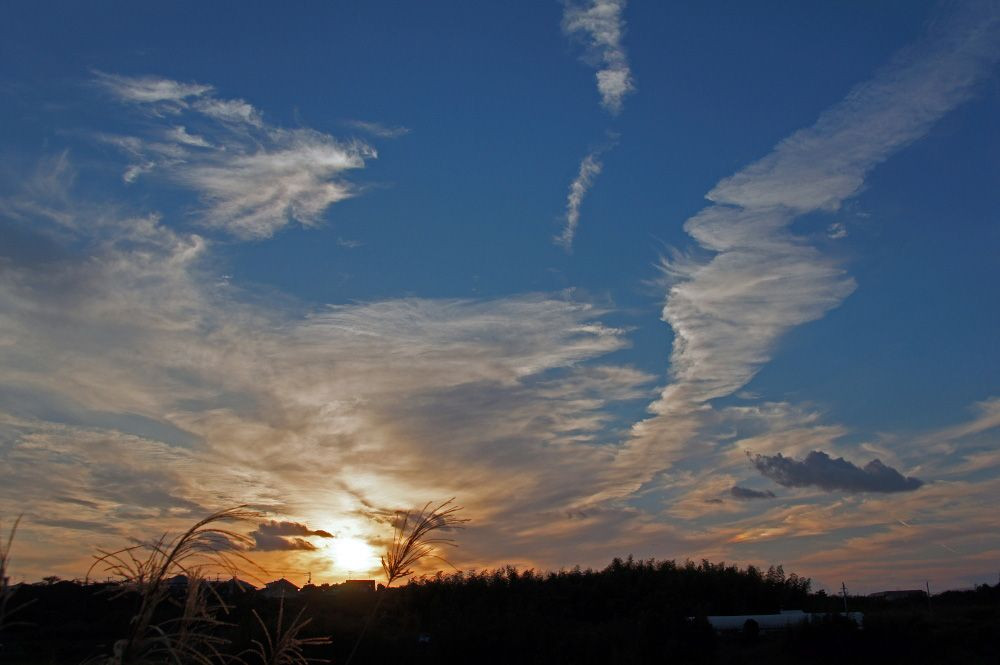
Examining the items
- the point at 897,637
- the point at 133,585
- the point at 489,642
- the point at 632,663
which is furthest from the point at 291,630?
the point at 897,637

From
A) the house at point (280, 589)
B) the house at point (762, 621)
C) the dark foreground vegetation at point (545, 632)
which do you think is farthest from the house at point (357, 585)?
the house at point (762, 621)

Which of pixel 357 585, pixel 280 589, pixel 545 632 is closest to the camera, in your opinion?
pixel 280 589

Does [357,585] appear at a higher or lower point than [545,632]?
higher

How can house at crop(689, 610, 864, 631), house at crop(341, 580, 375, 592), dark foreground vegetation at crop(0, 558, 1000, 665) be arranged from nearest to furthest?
dark foreground vegetation at crop(0, 558, 1000, 665), house at crop(689, 610, 864, 631), house at crop(341, 580, 375, 592)

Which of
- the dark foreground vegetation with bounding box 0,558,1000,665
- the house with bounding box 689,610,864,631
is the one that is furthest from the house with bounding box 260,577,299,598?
the house with bounding box 689,610,864,631

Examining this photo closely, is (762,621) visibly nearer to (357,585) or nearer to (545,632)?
(545,632)

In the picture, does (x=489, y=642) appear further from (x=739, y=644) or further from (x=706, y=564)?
(x=706, y=564)

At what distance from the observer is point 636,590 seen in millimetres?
60188

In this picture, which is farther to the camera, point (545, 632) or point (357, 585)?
point (357, 585)

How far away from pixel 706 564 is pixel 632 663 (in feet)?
96.3

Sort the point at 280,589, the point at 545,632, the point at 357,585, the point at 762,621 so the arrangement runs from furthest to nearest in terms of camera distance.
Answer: the point at 357,585 → the point at 762,621 → the point at 545,632 → the point at 280,589

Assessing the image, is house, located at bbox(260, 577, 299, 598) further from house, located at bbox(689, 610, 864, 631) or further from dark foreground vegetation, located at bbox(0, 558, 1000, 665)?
house, located at bbox(689, 610, 864, 631)

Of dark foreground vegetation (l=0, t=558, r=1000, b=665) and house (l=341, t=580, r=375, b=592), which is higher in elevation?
house (l=341, t=580, r=375, b=592)

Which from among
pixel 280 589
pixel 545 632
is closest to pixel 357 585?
pixel 545 632
